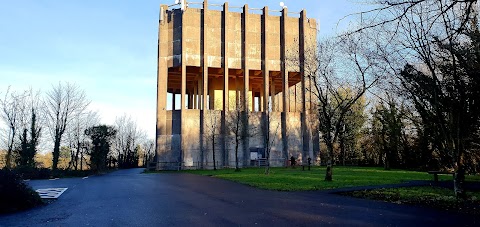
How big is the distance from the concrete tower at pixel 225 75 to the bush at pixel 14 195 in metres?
29.7

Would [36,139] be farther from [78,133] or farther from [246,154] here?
[246,154]

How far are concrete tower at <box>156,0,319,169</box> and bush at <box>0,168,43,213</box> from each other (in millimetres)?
29669

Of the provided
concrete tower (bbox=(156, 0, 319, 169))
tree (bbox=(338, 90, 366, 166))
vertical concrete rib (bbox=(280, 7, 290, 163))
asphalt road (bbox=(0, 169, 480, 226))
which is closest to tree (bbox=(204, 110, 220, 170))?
concrete tower (bbox=(156, 0, 319, 169))

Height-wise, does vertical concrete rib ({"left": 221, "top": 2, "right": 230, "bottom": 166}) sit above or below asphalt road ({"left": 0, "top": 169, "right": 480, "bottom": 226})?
above

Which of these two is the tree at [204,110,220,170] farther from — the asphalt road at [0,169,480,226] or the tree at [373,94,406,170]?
the asphalt road at [0,169,480,226]

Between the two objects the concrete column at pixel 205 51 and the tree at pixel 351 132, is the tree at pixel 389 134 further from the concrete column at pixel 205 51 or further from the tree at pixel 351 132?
the concrete column at pixel 205 51

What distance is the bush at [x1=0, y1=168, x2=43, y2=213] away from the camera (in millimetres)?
10859

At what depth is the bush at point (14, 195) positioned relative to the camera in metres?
10.9

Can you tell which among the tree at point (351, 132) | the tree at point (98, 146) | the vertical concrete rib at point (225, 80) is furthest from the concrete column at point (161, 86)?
the tree at point (351, 132)

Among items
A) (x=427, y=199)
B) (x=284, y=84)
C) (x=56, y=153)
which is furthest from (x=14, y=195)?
(x=284, y=84)

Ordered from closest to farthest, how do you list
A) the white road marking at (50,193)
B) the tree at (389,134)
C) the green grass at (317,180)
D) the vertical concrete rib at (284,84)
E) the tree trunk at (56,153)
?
the white road marking at (50,193) < the green grass at (317,180) < the tree at (389,134) < the tree trunk at (56,153) < the vertical concrete rib at (284,84)

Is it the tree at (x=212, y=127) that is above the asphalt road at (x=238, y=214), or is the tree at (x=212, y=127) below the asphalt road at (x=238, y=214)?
above

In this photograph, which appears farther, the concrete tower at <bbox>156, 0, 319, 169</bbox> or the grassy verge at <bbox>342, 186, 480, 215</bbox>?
the concrete tower at <bbox>156, 0, 319, 169</bbox>

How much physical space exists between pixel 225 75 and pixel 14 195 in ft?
112
